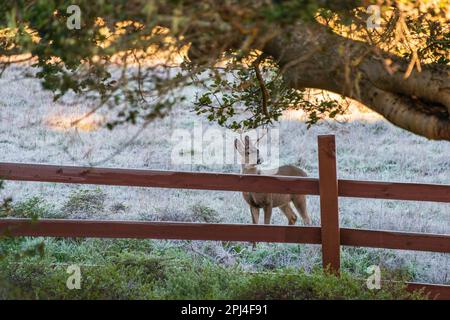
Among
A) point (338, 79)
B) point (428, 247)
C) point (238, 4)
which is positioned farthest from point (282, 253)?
point (238, 4)

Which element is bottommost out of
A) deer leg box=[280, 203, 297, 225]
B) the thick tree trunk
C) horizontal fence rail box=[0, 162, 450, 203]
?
deer leg box=[280, 203, 297, 225]

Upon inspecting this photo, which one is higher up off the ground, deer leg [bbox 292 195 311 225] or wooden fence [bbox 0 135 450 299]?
wooden fence [bbox 0 135 450 299]

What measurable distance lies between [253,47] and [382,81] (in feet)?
3.01

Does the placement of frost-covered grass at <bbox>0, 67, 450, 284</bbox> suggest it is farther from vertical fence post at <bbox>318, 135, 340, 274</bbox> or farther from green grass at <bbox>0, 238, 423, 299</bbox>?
green grass at <bbox>0, 238, 423, 299</bbox>

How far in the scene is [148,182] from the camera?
7.35 metres

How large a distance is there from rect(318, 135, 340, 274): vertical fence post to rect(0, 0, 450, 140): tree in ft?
1.52

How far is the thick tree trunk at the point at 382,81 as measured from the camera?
4848 mm

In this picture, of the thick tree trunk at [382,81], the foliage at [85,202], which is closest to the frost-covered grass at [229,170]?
the foliage at [85,202]

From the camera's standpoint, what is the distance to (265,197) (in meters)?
11.0

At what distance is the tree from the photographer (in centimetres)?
355

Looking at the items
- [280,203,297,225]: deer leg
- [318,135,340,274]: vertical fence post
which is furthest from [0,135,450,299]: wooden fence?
[280,203,297,225]: deer leg

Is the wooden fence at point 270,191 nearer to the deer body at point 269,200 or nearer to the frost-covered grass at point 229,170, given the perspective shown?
the frost-covered grass at point 229,170

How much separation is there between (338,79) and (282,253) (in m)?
5.17
